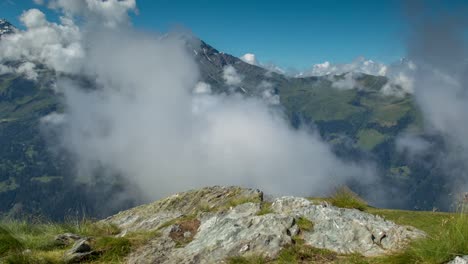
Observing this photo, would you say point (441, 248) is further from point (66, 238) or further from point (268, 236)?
point (66, 238)

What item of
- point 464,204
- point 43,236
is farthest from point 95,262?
point 464,204

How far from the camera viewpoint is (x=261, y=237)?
9.73 metres

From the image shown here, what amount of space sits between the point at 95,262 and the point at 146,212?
12.7 meters

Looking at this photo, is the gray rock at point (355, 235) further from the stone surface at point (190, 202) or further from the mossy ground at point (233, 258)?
the stone surface at point (190, 202)

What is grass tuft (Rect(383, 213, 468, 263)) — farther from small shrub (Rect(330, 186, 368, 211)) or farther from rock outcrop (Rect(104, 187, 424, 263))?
small shrub (Rect(330, 186, 368, 211))

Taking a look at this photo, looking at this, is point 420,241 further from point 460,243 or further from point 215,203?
point 215,203

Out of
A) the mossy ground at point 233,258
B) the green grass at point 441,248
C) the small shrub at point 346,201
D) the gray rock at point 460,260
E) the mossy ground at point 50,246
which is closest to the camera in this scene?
the gray rock at point 460,260

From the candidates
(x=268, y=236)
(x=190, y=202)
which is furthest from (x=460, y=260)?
(x=190, y=202)

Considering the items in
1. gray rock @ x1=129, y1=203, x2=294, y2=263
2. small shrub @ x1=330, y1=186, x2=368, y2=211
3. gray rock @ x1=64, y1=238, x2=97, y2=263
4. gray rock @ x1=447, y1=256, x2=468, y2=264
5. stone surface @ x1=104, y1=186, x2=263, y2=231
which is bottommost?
stone surface @ x1=104, y1=186, x2=263, y2=231

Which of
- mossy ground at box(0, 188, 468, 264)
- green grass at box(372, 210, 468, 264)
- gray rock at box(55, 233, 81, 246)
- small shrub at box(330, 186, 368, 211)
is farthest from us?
small shrub at box(330, 186, 368, 211)

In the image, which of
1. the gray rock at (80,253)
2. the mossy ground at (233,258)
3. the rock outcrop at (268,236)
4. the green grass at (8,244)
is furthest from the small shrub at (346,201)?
the green grass at (8,244)

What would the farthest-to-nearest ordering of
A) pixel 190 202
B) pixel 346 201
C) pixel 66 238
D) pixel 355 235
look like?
pixel 190 202 < pixel 346 201 < pixel 66 238 < pixel 355 235

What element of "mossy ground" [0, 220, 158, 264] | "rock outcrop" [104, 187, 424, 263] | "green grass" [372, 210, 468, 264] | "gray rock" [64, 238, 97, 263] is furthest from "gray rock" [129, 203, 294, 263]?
"green grass" [372, 210, 468, 264]

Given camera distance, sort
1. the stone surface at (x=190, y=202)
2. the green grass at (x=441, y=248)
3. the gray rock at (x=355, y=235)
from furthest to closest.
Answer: the stone surface at (x=190, y=202) < the gray rock at (x=355, y=235) < the green grass at (x=441, y=248)
